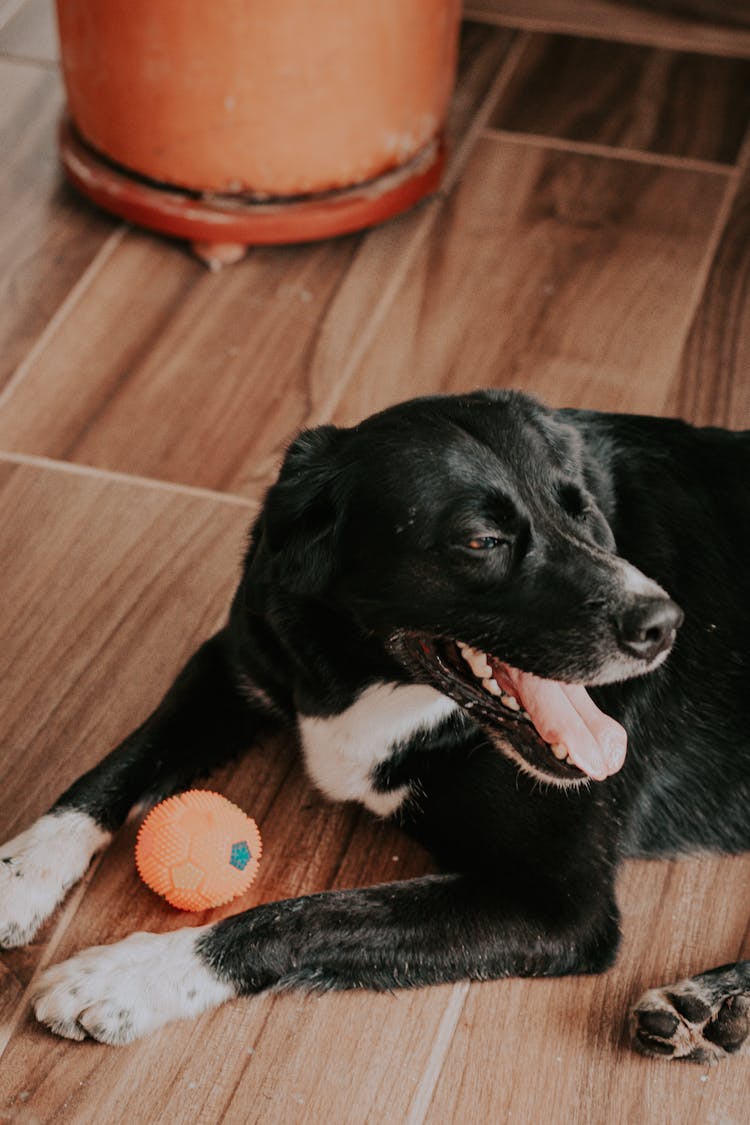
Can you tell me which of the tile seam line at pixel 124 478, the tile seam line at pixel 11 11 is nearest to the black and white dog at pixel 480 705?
the tile seam line at pixel 124 478

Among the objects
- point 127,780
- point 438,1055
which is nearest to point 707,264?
point 127,780

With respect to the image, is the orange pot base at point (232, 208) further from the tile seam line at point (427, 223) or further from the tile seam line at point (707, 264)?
the tile seam line at point (707, 264)

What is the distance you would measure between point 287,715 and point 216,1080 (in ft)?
1.68

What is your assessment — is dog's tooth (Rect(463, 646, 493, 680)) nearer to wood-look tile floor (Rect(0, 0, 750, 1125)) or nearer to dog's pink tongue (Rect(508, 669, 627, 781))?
dog's pink tongue (Rect(508, 669, 627, 781))

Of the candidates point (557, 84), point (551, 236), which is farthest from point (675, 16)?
point (551, 236)

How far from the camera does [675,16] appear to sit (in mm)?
3732

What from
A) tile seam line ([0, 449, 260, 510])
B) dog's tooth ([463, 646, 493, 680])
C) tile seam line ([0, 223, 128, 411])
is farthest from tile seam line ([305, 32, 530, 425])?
dog's tooth ([463, 646, 493, 680])

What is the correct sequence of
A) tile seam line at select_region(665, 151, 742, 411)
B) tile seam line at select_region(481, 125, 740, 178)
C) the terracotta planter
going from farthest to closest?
tile seam line at select_region(481, 125, 740, 178) → tile seam line at select_region(665, 151, 742, 411) → the terracotta planter

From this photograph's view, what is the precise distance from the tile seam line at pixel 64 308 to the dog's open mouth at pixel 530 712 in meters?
1.28

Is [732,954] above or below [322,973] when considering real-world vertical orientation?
below

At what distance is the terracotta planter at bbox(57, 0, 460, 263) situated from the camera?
2.59 meters

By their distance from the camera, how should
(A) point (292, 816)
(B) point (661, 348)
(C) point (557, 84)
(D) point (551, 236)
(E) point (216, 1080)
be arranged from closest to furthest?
1. (E) point (216, 1080)
2. (A) point (292, 816)
3. (B) point (661, 348)
4. (D) point (551, 236)
5. (C) point (557, 84)

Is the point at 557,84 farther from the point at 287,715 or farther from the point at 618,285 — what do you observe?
the point at 287,715

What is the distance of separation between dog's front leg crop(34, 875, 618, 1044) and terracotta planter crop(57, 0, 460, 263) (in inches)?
64.6
